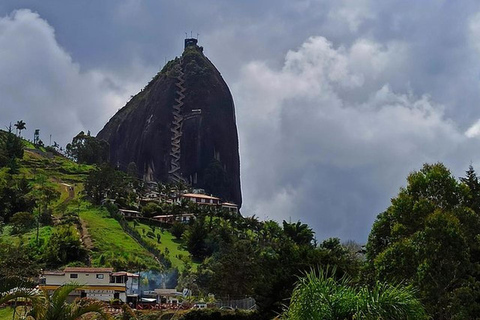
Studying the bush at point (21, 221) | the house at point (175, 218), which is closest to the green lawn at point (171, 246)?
the house at point (175, 218)

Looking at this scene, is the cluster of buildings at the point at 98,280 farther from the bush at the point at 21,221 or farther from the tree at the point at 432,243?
the tree at the point at 432,243

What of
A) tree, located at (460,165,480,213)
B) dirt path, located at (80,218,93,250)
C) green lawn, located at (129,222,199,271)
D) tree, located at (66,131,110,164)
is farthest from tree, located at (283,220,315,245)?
tree, located at (66,131,110,164)

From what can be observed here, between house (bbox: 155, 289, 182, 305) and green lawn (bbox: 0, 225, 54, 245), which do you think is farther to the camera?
green lawn (bbox: 0, 225, 54, 245)

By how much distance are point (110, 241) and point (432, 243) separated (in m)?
57.8

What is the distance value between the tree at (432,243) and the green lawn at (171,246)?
4945 cm

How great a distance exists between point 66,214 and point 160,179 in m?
90.5

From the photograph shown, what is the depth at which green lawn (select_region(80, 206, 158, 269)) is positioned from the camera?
71.9 meters

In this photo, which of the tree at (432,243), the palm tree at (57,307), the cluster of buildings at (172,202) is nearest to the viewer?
the palm tree at (57,307)

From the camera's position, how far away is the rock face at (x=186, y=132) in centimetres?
17562

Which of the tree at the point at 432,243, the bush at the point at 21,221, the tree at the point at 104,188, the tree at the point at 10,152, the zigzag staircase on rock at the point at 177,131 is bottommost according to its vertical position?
the tree at the point at 432,243

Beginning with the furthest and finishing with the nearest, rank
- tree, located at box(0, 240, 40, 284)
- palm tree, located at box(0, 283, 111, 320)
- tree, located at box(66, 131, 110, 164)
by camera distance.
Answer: tree, located at box(66, 131, 110, 164) < tree, located at box(0, 240, 40, 284) < palm tree, located at box(0, 283, 111, 320)

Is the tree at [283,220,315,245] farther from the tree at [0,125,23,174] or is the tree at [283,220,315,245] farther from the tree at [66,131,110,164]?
the tree at [66,131,110,164]

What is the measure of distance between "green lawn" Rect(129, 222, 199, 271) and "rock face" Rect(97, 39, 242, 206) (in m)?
80.8

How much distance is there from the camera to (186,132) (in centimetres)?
17975
